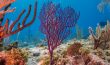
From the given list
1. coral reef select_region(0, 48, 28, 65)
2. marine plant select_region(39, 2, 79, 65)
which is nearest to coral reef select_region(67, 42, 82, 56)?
marine plant select_region(39, 2, 79, 65)

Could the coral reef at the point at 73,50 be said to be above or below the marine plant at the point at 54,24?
below

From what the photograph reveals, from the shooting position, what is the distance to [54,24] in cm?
729

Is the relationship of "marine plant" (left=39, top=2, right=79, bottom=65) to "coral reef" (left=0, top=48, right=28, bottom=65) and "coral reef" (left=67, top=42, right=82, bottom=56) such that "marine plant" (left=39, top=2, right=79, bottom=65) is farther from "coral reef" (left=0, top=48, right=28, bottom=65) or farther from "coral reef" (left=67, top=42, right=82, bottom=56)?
"coral reef" (left=0, top=48, right=28, bottom=65)

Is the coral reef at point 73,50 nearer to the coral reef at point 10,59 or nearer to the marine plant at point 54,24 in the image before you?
the marine plant at point 54,24

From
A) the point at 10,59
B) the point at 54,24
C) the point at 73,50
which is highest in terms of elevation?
the point at 54,24

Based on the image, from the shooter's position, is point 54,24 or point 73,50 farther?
point 73,50

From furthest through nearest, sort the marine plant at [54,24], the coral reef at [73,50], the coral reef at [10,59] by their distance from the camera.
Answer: the coral reef at [73,50]
the marine plant at [54,24]
the coral reef at [10,59]

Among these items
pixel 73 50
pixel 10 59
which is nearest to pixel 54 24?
pixel 73 50

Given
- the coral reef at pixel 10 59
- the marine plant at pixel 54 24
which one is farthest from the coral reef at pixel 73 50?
the coral reef at pixel 10 59

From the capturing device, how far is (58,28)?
7359 millimetres

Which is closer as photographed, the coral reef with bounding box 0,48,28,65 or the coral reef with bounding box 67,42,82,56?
the coral reef with bounding box 0,48,28,65

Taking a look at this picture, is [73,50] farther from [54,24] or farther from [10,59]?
[10,59]

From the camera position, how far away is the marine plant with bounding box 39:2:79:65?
726 centimetres

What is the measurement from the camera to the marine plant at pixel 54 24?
726 centimetres
